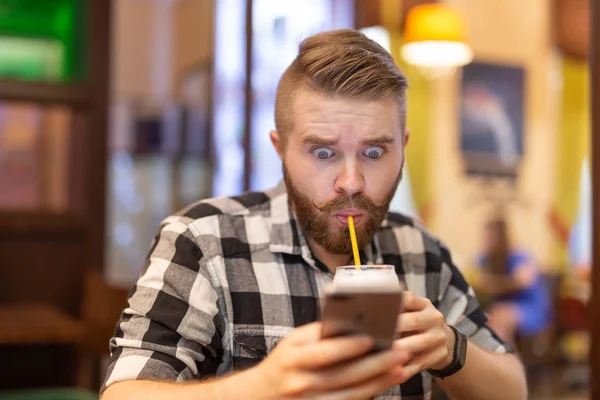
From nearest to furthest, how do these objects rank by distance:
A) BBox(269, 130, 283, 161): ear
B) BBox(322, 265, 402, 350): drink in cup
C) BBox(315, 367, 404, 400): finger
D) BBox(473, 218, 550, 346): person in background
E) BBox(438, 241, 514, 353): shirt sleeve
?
BBox(322, 265, 402, 350): drink in cup, BBox(315, 367, 404, 400): finger, BBox(269, 130, 283, 161): ear, BBox(438, 241, 514, 353): shirt sleeve, BBox(473, 218, 550, 346): person in background

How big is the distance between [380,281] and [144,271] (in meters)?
0.60

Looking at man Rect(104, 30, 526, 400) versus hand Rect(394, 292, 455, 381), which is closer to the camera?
hand Rect(394, 292, 455, 381)

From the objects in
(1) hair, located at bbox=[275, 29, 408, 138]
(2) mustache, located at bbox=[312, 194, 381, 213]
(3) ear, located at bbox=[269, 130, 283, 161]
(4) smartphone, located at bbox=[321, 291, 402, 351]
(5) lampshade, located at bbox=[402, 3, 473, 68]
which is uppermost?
(5) lampshade, located at bbox=[402, 3, 473, 68]

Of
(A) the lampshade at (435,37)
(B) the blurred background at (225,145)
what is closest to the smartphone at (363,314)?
(B) the blurred background at (225,145)

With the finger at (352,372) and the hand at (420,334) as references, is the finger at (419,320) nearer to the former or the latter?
the hand at (420,334)

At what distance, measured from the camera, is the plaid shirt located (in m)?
1.36

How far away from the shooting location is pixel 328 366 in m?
0.97

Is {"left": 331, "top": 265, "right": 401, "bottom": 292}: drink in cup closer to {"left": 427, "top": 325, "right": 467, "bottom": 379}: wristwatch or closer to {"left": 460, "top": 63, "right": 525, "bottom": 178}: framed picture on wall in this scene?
{"left": 427, "top": 325, "right": 467, "bottom": 379}: wristwatch

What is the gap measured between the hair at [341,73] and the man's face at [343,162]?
0.8 inches

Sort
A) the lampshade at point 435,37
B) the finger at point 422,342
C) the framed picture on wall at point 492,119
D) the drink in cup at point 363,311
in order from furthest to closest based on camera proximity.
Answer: the framed picture on wall at point 492,119, the lampshade at point 435,37, the finger at point 422,342, the drink in cup at point 363,311

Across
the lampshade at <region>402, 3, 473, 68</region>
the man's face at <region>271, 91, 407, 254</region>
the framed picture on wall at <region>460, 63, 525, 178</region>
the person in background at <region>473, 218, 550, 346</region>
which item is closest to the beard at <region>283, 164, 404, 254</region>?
the man's face at <region>271, 91, 407, 254</region>

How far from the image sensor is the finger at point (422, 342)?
1.13 metres

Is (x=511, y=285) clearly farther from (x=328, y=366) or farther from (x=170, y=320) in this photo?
(x=328, y=366)

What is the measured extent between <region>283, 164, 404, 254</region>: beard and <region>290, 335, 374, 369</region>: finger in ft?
1.58
